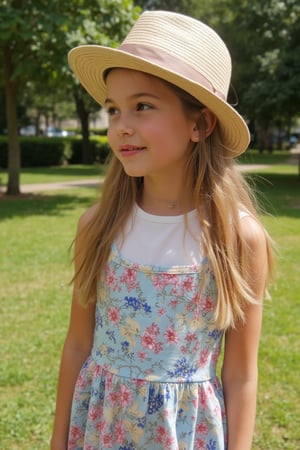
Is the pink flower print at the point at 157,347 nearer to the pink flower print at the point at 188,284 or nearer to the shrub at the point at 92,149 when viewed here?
the pink flower print at the point at 188,284

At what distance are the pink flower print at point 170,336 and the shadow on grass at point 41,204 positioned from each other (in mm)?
8525

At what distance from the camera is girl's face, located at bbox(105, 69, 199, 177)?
145cm

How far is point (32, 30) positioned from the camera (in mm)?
9906

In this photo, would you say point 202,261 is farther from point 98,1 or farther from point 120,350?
point 98,1

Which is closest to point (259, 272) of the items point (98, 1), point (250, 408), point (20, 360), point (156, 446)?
point (250, 408)

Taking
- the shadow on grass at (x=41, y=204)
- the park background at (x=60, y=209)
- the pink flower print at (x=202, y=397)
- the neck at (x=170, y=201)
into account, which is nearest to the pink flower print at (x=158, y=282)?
the neck at (x=170, y=201)

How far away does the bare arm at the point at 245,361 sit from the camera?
1.55m

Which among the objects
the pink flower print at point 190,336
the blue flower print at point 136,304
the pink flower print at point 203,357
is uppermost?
the blue flower print at point 136,304

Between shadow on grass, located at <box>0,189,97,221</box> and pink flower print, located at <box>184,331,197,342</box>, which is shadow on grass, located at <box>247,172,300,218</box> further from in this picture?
pink flower print, located at <box>184,331,197,342</box>

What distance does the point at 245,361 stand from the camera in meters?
1.57

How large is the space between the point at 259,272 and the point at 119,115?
61 cm

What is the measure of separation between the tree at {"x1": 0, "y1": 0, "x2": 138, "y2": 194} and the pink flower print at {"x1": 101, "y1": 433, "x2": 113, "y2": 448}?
9067 millimetres

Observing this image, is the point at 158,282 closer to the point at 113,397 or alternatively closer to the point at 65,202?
the point at 113,397

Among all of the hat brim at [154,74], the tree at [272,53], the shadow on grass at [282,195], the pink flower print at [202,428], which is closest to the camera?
the hat brim at [154,74]
